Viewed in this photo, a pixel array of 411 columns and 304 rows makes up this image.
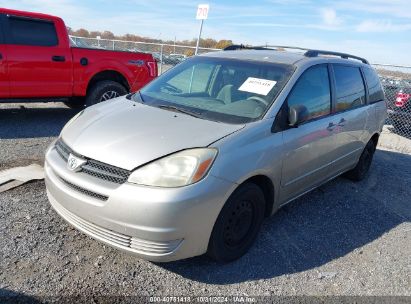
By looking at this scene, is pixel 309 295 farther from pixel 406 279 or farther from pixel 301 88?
pixel 301 88

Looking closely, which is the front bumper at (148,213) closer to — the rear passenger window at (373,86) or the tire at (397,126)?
the rear passenger window at (373,86)

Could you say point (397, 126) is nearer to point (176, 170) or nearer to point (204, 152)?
point (204, 152)

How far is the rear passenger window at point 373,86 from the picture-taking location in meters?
5.21

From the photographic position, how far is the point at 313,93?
385 centimetres

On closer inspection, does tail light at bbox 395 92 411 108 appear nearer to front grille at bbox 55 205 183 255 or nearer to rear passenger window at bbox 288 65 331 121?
rear passenger window at bbox 288 65 331 121

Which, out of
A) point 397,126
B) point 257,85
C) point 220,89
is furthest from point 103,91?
point 397,126

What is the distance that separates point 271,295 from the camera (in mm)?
2848

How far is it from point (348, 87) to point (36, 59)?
5.05 metres

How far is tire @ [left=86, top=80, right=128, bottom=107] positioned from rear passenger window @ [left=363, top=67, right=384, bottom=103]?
14.9 feet

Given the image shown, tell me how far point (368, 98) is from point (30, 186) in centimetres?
434

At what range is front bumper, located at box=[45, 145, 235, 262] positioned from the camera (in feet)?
8.27

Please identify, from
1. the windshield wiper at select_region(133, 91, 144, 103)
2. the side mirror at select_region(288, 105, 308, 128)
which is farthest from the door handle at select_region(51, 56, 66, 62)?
the side mirror at select_region(288, 105, 308, 128)

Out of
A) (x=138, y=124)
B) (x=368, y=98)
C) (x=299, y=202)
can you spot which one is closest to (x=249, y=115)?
(x=138, y=124)

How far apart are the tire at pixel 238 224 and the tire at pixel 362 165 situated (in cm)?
266
